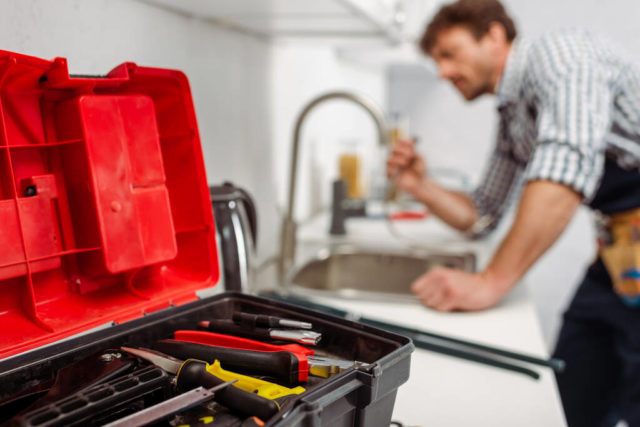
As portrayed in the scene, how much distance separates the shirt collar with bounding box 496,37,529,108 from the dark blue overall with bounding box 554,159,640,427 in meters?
0.28

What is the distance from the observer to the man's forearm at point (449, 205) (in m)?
1.63

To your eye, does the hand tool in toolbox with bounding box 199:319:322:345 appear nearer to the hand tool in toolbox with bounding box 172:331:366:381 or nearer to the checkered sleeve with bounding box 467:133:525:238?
the hand tool in toolbox with bounding box 172:331:366:381

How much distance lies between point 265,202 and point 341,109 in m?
0.87

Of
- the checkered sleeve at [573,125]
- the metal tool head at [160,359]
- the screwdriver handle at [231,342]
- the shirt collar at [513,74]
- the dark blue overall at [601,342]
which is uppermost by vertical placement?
the shirt collar at [513,74]

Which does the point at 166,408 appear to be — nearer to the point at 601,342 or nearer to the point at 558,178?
the point at 558,178

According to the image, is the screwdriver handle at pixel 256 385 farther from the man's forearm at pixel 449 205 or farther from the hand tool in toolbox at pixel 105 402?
the man's forearm at pixel 449 205

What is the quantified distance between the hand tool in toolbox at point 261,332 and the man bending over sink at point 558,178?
0.58 metres

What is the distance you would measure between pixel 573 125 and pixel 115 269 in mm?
878

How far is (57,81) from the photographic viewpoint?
46 cm

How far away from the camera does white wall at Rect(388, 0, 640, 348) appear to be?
2709 mm

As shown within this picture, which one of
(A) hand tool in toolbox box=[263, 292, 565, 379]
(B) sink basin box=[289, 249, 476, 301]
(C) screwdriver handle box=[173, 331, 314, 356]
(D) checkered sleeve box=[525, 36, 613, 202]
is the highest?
(D) checkered sleeve box=[525, 36, 613, 202]

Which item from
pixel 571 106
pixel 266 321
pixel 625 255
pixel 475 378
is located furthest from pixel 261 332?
pixel 625 255

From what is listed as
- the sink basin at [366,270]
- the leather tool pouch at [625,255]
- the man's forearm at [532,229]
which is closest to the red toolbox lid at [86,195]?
the man's forearm at [532,229]

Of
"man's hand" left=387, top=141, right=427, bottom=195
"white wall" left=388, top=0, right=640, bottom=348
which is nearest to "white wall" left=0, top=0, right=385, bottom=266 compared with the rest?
"man's hand" left=387, top=141, right=427, bottom=195
